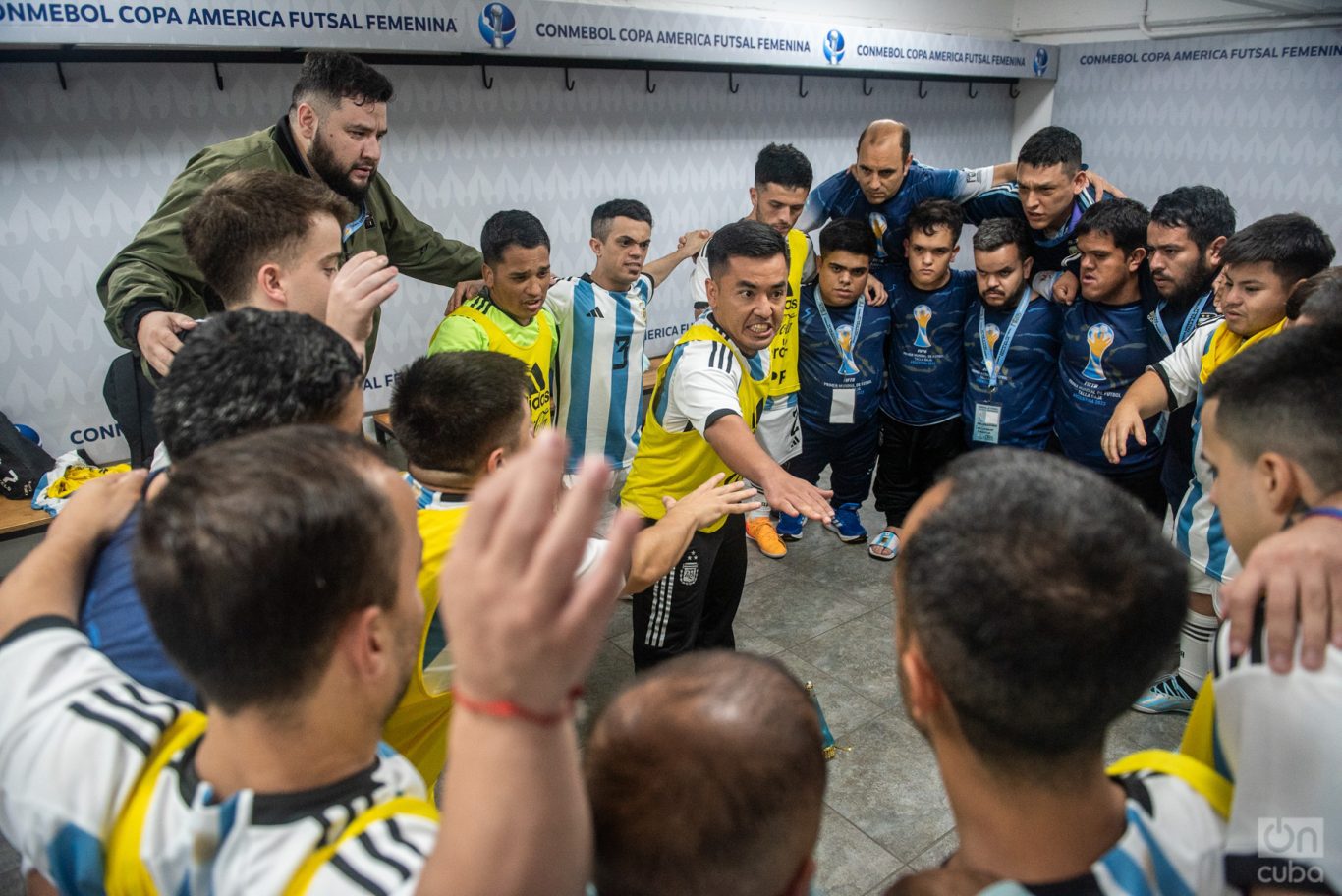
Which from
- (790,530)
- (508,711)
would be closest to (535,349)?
(790,530)

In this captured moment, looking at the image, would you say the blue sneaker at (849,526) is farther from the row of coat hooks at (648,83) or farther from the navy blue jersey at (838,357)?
the row of coat hooks at (648,83)

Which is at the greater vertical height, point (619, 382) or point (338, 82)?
point (338, 82)

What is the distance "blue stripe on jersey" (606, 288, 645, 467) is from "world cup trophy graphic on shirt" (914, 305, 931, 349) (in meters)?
1.37

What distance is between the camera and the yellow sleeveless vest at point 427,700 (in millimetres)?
1430

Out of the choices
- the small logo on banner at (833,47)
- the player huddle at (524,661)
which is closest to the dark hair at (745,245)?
the player huddle at (524,661)

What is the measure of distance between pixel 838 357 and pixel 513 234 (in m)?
1.75

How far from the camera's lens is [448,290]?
15.7 ft

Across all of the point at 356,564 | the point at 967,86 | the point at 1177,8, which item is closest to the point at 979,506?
the point at 356,564

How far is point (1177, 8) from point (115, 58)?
8106mm

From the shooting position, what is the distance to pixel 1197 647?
2936mm

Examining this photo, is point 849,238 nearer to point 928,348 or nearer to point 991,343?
point 928,348

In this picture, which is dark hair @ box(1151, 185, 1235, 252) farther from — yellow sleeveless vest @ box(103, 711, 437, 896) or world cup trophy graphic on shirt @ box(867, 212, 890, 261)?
yellow sleeveless vest @ box(103, 711, 437, 896)

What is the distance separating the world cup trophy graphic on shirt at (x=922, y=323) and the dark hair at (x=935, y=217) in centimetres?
33

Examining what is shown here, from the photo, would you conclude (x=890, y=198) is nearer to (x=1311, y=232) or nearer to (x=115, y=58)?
(x=1311, y=232)
